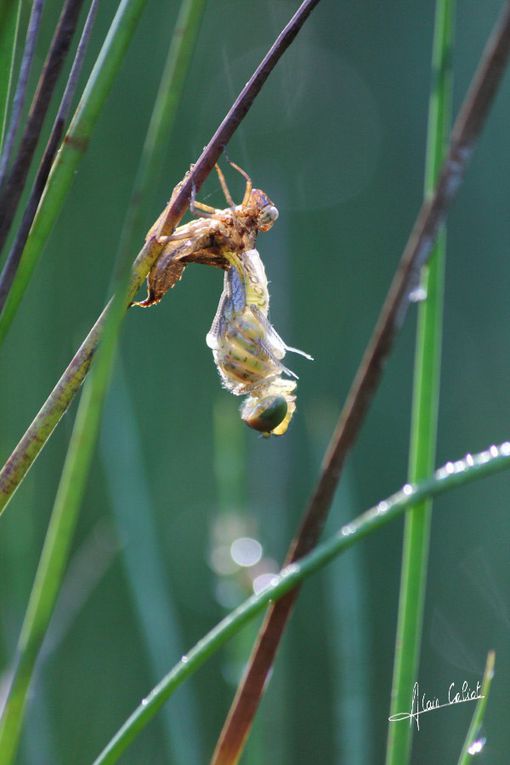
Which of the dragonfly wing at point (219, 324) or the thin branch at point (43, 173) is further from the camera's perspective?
the dragonfly wing at point (219, 324)

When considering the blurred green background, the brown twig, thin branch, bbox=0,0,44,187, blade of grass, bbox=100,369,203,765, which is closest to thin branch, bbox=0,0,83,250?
thin branch, bbox=0,0,44,187

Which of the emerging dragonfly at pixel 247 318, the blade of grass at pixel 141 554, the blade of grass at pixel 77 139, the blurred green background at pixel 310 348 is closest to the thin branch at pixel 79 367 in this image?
the blade of grass at pixel 77 139

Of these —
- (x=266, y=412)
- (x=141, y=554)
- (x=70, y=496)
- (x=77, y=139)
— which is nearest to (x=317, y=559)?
(x=70, y=496)

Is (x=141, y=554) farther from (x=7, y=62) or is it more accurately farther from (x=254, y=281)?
(x=7, y=62)

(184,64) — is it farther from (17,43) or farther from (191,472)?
(191,472)
